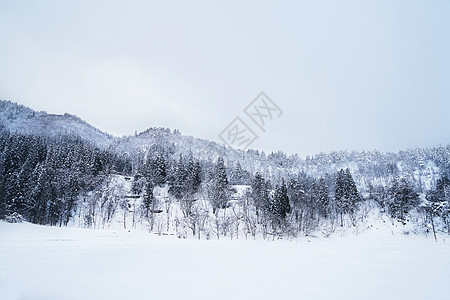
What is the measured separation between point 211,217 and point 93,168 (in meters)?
27.3

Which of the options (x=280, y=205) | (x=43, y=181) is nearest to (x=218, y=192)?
(x=280, y=205)

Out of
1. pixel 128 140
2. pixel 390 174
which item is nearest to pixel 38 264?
pixel 390 174

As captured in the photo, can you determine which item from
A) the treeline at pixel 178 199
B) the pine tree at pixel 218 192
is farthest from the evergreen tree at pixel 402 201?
the pine tree at pixel 218 192

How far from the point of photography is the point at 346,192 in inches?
1879

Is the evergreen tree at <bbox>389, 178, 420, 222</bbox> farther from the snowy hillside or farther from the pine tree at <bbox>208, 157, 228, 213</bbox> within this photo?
the pine tree at <bbox>208, 157, 228, 213</bbox>

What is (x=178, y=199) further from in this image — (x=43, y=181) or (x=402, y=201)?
(x=402, y=201)

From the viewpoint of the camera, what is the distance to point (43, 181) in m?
33.9

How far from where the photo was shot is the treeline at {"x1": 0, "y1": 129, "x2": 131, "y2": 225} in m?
31.4

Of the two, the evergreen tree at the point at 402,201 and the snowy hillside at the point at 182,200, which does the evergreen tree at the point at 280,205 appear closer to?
the snowy hillside at the point at 182,200

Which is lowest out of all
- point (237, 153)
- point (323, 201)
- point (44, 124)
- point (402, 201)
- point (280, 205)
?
point (280, 205)

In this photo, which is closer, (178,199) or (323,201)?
(178,199)

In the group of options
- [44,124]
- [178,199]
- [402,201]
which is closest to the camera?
[402,201]

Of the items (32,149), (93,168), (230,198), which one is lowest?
(230,198)

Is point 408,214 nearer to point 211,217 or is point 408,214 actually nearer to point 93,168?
point 211,217
